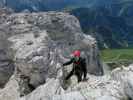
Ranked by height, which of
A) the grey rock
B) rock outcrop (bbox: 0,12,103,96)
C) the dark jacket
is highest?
the dark jacket

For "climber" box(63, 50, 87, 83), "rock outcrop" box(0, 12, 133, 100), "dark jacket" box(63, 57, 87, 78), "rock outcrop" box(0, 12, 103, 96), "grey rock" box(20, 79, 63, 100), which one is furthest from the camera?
"rock outcrop" box(0, 12, 103, 96)

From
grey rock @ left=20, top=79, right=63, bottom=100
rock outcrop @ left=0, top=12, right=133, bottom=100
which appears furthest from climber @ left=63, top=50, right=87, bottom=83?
grey rock @ left=20, top=79, right=63, bottom=100

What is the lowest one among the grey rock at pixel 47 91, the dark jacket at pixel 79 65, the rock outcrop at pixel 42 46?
the rock outcrop at pixel 42 46

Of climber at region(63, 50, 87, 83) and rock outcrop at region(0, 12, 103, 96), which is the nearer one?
climber at region(63, 50, 87, 83)

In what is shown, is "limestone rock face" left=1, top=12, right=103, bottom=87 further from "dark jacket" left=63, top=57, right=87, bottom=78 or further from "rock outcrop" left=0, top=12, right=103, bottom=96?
"dark jacket" left=63, top=57, right=87, bottom=78

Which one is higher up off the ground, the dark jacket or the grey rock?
the dark jacket

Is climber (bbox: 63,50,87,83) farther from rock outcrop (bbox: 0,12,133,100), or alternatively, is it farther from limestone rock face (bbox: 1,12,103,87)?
limestone rock face (bbox: 1,12,103,87)

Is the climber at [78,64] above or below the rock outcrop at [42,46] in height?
above

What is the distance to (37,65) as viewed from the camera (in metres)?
36.4

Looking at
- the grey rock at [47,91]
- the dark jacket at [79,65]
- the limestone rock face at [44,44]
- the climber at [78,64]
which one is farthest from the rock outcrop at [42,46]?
the grey rock at [47,91]

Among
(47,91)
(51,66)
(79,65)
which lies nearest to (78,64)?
(79,65)

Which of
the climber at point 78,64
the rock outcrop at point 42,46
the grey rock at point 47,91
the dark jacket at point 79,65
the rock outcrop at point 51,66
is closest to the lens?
the rock outcrop at point 51,66

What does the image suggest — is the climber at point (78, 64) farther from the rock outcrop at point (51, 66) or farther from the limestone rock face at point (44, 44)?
the limestone rock face at point (44, 44)

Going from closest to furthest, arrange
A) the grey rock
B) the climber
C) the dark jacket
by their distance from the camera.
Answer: the grey rock
the climber
the dark jacket
